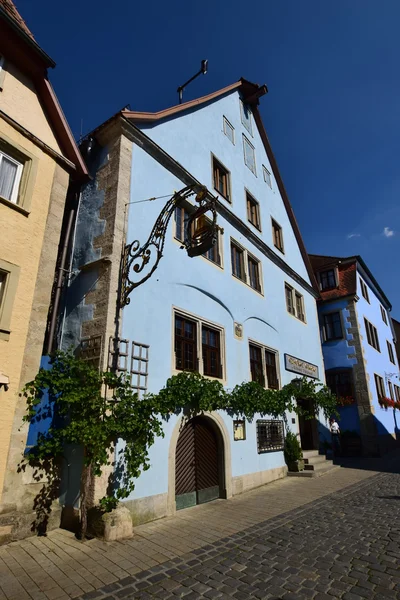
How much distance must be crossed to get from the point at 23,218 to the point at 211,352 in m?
6.03

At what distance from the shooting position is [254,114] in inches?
719

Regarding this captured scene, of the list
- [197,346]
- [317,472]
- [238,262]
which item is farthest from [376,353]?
[197,346]

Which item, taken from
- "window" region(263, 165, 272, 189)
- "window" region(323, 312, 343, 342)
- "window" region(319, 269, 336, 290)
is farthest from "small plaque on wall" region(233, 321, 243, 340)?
"window" region(319, 269, 336, 290)

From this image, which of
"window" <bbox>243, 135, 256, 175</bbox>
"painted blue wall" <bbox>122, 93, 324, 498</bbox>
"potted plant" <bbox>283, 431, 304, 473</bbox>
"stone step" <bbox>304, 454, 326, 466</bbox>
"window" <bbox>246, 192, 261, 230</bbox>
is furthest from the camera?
"window" <bbox>243, 135, 256, 175</bbox>

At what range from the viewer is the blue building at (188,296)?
8.12 m

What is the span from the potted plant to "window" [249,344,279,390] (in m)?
1.98

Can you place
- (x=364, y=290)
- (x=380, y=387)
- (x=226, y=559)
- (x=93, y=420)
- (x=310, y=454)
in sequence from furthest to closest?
(x=364, y=290), (x=380, y=387), (x=310, y=454), (x=93, y=420), (x=226, y=559)

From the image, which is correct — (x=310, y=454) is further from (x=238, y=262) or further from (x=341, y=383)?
(x=238, y=262)

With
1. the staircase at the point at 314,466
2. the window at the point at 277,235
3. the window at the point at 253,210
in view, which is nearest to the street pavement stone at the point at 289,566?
the staircase at the point at 314,466

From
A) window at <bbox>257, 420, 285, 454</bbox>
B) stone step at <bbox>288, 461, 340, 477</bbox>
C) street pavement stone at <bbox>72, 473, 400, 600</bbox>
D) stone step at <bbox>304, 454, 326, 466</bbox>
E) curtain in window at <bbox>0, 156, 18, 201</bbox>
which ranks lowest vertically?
street pavement stone at <bbox>72, 473, 400, 600</bbox>

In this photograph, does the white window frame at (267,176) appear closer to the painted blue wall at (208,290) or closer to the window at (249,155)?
the painted blue wall at (208,290)

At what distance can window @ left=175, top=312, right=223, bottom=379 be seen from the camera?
9570 mm

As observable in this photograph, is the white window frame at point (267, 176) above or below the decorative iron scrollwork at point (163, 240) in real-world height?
above

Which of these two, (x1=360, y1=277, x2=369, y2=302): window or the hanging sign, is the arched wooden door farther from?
(x1=360, y1=277, x2=369, y2=302): window
